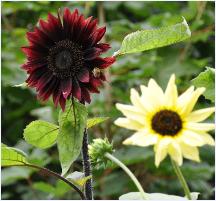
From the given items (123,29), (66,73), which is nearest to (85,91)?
(66,73)

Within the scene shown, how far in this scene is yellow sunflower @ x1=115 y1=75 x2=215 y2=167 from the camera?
0.40 m

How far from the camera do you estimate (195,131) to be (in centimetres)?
41

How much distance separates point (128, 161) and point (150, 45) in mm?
779

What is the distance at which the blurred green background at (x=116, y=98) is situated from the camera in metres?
1.31

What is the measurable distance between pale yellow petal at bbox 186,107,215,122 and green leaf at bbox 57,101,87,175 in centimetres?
8

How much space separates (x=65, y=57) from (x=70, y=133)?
62 mm

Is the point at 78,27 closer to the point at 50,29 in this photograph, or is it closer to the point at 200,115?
the point at 50,29

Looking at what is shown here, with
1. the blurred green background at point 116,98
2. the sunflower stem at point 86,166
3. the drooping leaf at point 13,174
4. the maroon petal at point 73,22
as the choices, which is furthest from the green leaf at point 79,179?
the drooping leaf at point 13,174

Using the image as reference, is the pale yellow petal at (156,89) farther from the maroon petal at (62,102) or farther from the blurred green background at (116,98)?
the blurred green background at (116,98)

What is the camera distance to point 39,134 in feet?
1.66

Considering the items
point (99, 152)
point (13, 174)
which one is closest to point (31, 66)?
point (99, 152)

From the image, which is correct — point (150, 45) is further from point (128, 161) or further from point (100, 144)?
point (128, 161)

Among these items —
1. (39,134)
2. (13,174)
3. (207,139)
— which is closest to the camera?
(207,139)

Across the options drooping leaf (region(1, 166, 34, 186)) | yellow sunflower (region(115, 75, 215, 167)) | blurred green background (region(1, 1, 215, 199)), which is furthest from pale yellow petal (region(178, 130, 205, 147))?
drooping leaf (region(1, 166, 34, 186))
